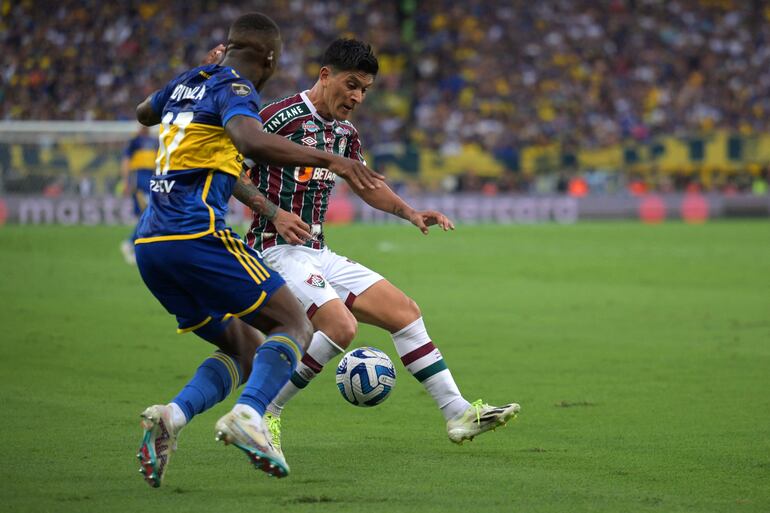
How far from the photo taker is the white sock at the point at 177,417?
17.8 feet

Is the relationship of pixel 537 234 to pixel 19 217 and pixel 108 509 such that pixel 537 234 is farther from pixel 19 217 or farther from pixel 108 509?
pixel 108 509

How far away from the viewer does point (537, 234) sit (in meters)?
28.7

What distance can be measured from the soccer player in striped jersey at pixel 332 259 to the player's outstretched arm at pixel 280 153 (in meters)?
1.36

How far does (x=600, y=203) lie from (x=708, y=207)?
11.1 feet

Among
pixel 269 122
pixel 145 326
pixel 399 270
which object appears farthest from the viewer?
pixel 399 270

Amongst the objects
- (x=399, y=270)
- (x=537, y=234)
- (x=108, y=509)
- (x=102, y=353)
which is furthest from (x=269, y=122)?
(x=537, y=234)

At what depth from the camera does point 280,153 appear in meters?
5.14

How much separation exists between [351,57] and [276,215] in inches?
42.5

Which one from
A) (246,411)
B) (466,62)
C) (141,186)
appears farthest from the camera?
(466,62)

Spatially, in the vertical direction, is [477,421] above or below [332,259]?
below

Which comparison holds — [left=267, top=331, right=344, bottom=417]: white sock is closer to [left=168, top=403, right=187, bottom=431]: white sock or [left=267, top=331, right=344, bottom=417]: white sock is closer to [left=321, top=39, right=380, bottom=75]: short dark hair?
[left=168, top=403, right=187, bottom=431]: white sock

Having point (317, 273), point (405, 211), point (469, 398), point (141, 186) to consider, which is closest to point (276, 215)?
point (317, 273)

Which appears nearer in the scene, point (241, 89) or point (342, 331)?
point (241, 89)

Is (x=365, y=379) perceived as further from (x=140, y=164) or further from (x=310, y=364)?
(x=140, y=164)
